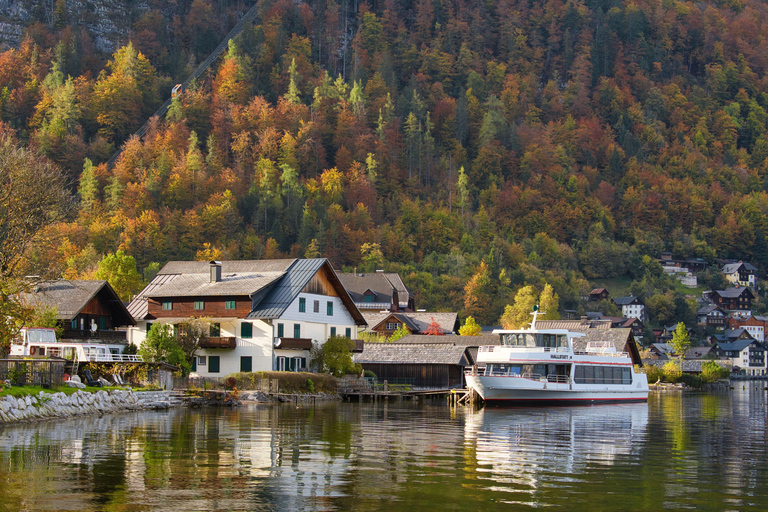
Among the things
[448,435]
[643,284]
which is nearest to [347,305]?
[448,435]

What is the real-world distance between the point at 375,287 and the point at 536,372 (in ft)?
174

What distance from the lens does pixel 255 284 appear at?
65188 millimetres

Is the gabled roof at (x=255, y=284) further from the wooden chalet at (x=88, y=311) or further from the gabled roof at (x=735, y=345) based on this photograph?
the gabled roof at (x=735, y=345)

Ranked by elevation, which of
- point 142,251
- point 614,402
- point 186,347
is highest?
point 142,251

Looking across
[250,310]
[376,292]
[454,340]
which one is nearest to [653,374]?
[376,292]

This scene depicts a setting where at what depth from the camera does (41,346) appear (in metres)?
55.9

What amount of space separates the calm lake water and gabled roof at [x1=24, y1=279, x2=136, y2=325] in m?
20.0

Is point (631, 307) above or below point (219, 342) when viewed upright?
above

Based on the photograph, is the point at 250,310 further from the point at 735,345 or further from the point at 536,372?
the point at 735,345

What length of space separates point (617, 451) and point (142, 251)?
408 feet

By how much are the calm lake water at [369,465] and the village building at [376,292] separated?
7018 centimetres

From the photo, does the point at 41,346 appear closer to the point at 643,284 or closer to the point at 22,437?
the point at 22,437

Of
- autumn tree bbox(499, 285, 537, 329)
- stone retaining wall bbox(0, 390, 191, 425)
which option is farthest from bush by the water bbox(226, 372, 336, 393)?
autumn tree bbox(499, 285, 537, 329)

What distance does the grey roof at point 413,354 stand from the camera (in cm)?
7438
